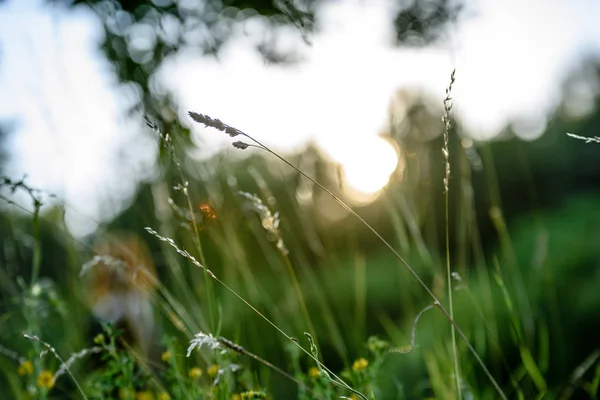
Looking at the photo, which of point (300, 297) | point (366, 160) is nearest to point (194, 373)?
point (300, 297)

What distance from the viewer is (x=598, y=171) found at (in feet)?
22.8

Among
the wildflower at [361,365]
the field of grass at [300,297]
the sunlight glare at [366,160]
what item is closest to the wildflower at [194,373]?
the field of grass at [300,297]

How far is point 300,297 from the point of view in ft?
5.06

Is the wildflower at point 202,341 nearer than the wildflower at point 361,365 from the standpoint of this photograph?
Yes

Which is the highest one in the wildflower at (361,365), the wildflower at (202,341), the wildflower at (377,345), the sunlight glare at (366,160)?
the sunlight glare at (366,160)

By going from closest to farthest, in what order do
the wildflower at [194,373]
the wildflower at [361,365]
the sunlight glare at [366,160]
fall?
the wildflower at [361,365] → the wildflower at [194,373] → the sunlight glare at [366,160]

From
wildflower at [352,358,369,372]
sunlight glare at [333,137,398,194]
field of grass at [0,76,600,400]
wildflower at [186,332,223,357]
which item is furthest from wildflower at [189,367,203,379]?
sunlight glare at [333,137,398,194]

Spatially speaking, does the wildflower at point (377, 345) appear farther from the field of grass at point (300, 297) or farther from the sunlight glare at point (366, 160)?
the sunlight glare at point (366, 160)

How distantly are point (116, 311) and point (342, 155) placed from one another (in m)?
3.73

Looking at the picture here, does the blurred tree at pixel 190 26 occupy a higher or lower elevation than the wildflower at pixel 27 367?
higher

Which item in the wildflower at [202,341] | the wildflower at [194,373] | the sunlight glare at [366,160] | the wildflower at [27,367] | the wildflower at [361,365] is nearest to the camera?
the wildflower at [202,341]

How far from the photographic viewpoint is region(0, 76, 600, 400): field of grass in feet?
4.83

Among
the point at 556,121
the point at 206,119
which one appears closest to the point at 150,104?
the point at 206,119

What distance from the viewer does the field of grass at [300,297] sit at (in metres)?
1.47
